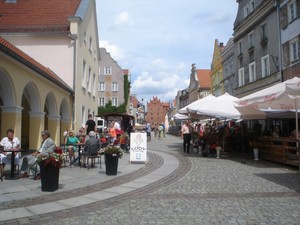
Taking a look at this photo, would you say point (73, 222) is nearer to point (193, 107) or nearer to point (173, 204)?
point (173, 204)

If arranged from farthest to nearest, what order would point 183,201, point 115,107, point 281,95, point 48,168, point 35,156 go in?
1. point 115,107
2. point 281,95
3. point 35,156
4. point 48,168
5. point 183,201

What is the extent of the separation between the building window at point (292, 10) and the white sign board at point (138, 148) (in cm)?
1455

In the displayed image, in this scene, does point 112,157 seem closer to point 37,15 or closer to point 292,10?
point 292,10

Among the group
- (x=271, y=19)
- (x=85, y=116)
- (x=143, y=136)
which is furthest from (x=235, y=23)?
(x=143, y=136)

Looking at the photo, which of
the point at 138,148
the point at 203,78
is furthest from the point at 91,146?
the point at 203,78

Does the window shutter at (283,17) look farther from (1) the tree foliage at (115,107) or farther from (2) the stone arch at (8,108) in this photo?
(1) the tree foliage at (115,107)

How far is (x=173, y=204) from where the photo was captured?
23.0 ft

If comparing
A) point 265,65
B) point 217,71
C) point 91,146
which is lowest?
point 91,146

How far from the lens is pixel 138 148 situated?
45.9ft

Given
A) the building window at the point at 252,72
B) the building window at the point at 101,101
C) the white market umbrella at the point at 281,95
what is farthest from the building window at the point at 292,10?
the building window at the point at 101,101

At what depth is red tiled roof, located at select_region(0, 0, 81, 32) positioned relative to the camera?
2391cm

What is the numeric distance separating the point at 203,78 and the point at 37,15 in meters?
47.7

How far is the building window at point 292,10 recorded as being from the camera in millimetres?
21766

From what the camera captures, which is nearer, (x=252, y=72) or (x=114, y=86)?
(x=252, y=72)
